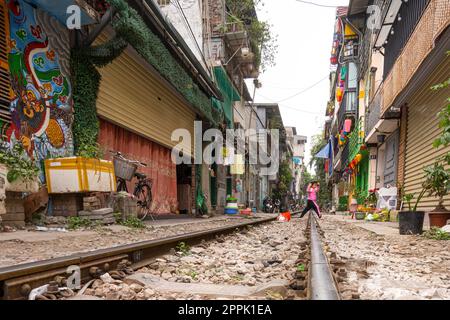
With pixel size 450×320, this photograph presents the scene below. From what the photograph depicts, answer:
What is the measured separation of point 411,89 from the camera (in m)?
10.7

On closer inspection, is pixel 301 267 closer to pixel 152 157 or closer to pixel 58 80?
pixel 58 80

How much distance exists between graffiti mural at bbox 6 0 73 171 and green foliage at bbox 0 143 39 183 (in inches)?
7.9

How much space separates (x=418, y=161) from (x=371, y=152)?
26.3ft

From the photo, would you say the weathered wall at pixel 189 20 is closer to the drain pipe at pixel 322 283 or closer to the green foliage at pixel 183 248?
the green foliage at pixel 183 248

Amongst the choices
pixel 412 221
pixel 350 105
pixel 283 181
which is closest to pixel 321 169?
pixel 283 181

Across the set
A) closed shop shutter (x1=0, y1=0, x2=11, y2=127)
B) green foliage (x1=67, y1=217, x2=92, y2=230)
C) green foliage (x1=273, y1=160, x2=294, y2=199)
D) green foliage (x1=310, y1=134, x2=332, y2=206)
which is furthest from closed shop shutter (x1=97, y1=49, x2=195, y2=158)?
green foliage (x1=310, y1=134, x2=332, y2=206)

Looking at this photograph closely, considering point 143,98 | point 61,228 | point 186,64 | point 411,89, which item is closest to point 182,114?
point 186,64

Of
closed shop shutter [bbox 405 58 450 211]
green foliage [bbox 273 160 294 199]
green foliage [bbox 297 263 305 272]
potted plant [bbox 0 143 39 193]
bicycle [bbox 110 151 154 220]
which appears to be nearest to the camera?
green foliage [bbox 297 263 305 272]

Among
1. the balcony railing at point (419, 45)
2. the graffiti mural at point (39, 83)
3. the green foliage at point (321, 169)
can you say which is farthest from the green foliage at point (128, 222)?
the green foliage at point (321, 169)

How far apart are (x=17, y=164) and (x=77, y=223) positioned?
132 centimetres

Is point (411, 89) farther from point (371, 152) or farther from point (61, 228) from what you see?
point (61, 228)

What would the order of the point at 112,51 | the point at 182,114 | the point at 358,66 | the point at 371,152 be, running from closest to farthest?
the point at 112,51
the point at 182,114
the point at 371,152
the point at 358,66

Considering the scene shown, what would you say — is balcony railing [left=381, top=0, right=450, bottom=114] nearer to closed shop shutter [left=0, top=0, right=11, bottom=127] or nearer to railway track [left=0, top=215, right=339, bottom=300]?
railway track [left=0, top=215, right=339, bottom=300]

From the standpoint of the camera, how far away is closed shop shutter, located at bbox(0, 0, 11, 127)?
5.37 metres
